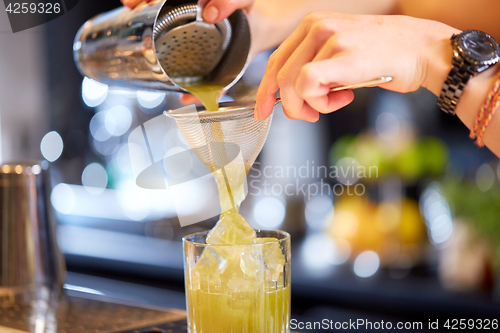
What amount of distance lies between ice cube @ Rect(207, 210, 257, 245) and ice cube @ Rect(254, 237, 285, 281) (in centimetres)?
2

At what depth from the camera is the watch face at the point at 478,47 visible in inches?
31.5

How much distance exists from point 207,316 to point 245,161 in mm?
310

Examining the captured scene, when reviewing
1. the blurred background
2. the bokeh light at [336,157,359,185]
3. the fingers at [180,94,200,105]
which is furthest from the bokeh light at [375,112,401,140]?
the fingers at [180,94,200,105]

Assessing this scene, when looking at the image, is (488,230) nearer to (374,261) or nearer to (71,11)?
(374,261)

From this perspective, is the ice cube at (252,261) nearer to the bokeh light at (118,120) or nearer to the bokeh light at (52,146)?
the bokeh light at (118,120)

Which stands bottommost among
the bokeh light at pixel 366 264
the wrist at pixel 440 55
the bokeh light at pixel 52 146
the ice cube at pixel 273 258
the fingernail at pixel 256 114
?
the bokeh light at pixel 52 146

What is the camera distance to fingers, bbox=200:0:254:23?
1192 millimetres

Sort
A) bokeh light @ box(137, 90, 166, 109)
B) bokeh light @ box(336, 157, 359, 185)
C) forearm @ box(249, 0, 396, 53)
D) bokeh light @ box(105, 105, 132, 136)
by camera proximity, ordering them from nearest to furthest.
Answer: forearm @ box(249, 0, 396, 53) < bokeh light @ box(336, 157, 359, 185) < bokeh light @ box(137, 90, 166, 109) < bokeh light @ box(105, 105, 132, 136)

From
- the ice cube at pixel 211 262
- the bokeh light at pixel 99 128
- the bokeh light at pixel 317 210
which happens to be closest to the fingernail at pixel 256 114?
the ice cube at pixel 211 262

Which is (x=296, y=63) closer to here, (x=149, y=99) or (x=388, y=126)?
(x=388, y=126)

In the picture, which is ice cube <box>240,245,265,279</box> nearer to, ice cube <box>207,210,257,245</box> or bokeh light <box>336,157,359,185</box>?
ice cube <box>207,210,257,245</box>

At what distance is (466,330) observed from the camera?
2080mm

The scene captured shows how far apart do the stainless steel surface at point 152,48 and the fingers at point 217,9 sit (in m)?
0.03

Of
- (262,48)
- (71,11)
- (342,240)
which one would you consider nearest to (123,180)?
(71,11)
